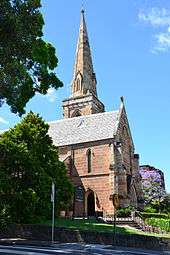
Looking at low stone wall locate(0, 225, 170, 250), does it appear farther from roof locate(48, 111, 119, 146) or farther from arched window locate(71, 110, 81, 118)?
arched window locate(71, 110, 81, 118)

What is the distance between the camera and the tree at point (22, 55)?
630 inches

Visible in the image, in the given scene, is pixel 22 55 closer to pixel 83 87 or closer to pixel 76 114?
pixel 76 114

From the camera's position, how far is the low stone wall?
66.1 feet

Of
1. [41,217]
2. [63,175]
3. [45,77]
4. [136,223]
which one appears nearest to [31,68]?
[45,77]

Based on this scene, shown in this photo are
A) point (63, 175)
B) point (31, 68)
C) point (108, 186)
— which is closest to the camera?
point (31, 68)

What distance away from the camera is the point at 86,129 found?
165ft

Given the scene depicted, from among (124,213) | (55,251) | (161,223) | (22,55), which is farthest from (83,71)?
(55,251)

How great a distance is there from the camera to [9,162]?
2600 centimetres

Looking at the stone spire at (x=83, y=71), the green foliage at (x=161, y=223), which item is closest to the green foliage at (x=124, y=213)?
the green foliage at (x=161, y=223)

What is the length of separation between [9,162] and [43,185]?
293 cm

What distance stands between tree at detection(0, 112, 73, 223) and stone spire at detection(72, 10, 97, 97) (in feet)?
107

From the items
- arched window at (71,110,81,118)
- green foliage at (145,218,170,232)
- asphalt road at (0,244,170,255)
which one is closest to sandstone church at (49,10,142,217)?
arched window at (71,110,81,118)

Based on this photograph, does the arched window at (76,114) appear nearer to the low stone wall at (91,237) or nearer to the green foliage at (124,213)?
the green foliage at (124,213)

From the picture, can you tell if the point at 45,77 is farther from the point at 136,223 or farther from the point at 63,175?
the point at 136,223
